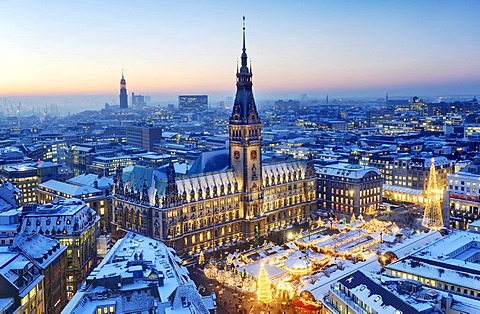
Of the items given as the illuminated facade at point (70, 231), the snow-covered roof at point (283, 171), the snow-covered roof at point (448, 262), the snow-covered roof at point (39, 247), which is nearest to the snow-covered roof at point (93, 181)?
the illuminated facade at point (70, 231)

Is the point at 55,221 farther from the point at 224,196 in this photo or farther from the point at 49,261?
the point at 224,196

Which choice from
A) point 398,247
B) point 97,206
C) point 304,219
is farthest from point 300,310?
point 97,206

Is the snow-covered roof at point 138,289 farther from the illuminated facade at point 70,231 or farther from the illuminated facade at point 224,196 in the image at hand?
the illuminated facade at point 224,196

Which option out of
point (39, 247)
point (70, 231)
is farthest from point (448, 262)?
point (70, 231)

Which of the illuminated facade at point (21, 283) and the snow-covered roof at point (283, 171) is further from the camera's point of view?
the snow-covered roof at point (283, 171)

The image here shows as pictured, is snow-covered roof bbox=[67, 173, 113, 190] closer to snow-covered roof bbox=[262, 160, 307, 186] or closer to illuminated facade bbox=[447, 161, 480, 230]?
snow-covered roof bbox=[262, 160, 307, 186]

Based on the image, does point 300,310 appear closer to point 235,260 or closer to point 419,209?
point 235,260

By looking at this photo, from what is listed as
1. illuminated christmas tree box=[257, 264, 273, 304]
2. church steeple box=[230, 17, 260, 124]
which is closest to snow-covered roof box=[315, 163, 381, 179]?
church steeple box=[230, 17, 260, 124]

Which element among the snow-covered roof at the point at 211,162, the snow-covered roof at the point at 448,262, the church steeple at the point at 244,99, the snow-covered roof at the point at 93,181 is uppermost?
the church steeple at the point at 244,99
